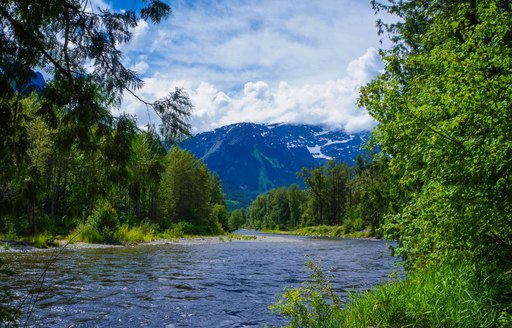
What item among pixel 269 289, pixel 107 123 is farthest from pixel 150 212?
pixel 107 123

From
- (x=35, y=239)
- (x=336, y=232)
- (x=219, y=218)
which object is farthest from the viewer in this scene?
(x=219, y=218)

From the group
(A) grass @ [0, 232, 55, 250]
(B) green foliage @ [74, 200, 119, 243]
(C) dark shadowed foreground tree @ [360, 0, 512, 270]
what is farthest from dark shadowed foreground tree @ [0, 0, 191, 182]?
(B) green foliage @ [74, 200, 119, 243]

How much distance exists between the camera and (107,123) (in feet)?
21.5

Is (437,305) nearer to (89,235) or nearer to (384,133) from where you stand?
(384,133)

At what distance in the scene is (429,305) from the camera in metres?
6.75

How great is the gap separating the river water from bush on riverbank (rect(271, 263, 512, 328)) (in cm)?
256

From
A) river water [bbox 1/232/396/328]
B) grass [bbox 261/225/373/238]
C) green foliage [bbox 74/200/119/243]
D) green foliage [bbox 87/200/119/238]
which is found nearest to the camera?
river water [bbox 1/232/396/328]

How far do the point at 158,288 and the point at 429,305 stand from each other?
11147 millimetres

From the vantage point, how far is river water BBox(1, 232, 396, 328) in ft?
35.3

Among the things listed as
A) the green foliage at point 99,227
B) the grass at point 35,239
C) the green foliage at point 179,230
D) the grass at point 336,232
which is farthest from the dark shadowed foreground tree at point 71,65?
the grass at point 336,232

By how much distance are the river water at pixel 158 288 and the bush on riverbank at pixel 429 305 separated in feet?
8.39

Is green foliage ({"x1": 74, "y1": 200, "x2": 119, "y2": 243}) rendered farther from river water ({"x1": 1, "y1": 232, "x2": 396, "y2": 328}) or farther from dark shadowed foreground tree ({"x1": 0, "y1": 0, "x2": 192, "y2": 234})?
dark shadowed foreground tree ({"x1": 0, "y1": 0, "x2": 192, "y2": 234})

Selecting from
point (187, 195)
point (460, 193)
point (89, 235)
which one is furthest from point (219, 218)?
point (460, 193)

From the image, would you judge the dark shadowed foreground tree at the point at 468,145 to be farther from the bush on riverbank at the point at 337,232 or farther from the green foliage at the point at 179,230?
the bush on riverbank at the point at 337,232
